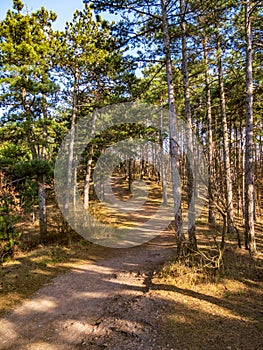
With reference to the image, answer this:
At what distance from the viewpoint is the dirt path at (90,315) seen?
14.5ft

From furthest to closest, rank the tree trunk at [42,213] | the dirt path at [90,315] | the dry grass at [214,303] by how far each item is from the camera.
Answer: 1. the tree trunk at [42,213]
2. the dirt path at [90,315]
3. the dry grass at [214,303]

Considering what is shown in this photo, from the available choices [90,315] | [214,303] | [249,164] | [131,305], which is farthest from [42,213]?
[249,164]

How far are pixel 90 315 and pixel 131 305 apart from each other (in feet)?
3.24

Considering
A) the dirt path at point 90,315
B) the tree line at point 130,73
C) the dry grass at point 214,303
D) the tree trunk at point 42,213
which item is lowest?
the dirt path at point 90,315

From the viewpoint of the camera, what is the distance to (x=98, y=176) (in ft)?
75.8

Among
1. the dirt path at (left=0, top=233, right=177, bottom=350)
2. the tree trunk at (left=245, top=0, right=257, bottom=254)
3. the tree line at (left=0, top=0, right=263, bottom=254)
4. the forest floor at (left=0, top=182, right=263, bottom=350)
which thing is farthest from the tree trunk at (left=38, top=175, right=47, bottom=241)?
the tree trunk at (left=245, top=0, right=257, bottom=254)

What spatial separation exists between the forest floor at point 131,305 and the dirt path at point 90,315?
2cm

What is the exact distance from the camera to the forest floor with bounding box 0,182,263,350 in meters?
4.42

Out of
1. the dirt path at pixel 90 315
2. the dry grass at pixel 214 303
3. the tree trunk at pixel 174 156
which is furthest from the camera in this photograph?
the tree trunk at pixel 174 156

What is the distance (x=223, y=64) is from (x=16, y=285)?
1306cm

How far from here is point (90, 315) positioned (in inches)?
212

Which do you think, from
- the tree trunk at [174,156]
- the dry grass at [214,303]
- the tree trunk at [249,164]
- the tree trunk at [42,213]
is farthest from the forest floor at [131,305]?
the tree trunk at [42,213]

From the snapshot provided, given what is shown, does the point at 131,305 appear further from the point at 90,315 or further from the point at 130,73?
the point at 130,73

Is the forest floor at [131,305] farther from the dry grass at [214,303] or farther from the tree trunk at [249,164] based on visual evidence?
the tree trunk at [249,164]
